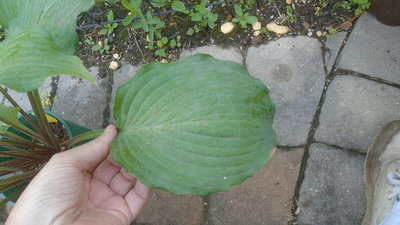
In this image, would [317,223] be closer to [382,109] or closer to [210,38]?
[382,109]

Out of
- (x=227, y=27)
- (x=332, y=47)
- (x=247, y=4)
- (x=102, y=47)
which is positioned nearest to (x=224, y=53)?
(x=227, y=27)

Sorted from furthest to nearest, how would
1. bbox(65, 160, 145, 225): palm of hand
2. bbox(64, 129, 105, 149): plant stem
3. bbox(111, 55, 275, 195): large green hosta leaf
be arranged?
bbox(64, 129, 105, 149): plant stem < bbox(65, 160, 145, 225): palm of hand < bbox(111, 55, 275, 195): large green hosta leaf

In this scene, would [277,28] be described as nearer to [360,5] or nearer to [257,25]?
[257,25]

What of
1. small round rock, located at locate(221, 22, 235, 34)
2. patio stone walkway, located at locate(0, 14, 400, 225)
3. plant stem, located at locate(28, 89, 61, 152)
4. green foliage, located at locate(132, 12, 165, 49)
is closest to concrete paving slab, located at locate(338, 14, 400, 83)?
patio stone walkway, located at locate(0, 14, 400, 225)

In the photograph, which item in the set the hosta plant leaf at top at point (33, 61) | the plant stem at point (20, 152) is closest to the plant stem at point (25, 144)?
the plant stem at point (20, 152)

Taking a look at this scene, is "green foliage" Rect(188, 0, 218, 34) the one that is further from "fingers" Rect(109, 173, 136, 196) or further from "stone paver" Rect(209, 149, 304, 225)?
"fingers" Rect(109, 173, 136, 196)

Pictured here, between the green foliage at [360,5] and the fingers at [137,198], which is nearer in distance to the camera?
the fingers at [137,198]

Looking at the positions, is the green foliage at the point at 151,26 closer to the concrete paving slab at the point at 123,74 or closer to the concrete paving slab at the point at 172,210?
the concrete paving slab at the point at 123,74
